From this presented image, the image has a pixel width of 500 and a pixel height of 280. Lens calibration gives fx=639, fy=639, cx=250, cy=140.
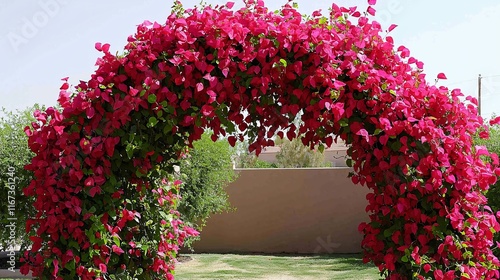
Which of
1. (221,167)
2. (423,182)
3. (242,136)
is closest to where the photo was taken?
(423,182)

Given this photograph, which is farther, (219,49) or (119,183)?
(119,183)

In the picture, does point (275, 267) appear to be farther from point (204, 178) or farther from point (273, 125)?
point (273, 125)

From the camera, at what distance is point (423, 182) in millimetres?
3193

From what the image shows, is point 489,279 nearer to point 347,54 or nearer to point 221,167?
point 347,54

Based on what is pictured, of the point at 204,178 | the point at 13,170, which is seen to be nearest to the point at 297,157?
the point at 204,178

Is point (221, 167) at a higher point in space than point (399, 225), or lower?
higher

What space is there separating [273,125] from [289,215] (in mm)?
9038

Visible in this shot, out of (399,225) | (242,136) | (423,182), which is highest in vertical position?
(242,136)

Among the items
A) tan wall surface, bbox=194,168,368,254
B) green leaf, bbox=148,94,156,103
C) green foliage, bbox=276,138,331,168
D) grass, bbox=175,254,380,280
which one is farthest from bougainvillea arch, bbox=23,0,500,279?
green foliage, bbox=276,138,331,168

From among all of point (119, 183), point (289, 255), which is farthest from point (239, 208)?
point (119, 183)

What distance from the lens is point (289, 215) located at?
12305mm

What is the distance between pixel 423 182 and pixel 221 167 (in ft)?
25.8

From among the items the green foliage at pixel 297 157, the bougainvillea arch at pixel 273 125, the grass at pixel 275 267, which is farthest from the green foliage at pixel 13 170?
the green foliage at pixel 297 157

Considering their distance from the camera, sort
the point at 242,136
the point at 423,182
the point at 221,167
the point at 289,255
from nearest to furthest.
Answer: the point at 423,182 → the point at 242,136 → the point at 221,167 → the point at 289,255
